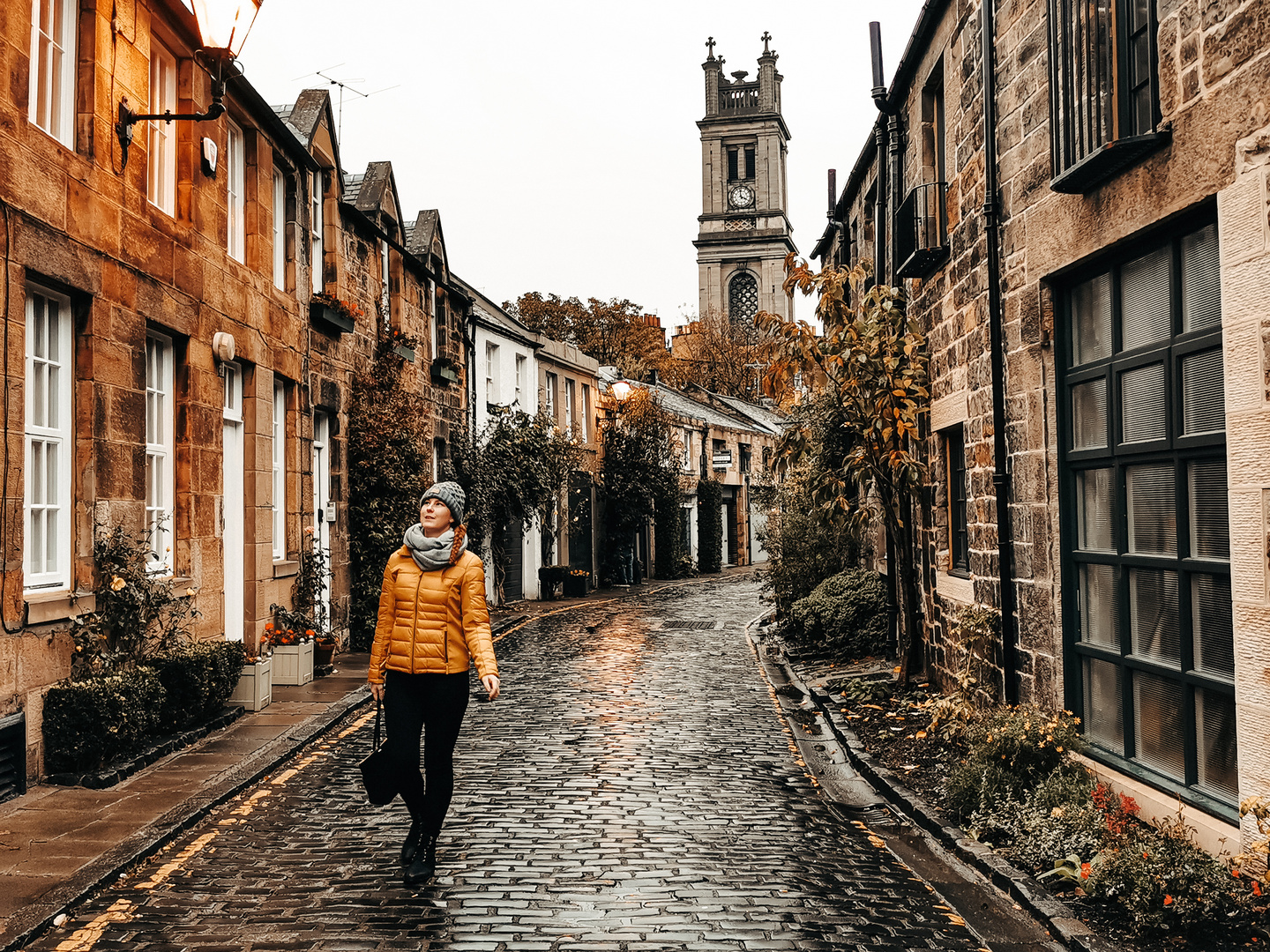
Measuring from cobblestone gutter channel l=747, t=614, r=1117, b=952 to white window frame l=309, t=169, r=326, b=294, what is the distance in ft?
28.0

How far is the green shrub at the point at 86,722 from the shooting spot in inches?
308

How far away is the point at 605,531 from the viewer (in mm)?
32938

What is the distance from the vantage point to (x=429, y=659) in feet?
19.4

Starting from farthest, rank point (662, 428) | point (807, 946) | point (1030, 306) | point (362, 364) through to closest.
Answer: point (662, 428) → point (362, 364) → point (1030, 306) → point (807, 946)

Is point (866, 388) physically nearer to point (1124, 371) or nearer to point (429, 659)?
point (1124, 371)

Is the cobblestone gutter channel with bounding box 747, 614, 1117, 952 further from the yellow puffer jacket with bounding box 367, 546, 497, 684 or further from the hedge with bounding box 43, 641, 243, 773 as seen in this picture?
the hedge with bounding box 43, 641, 243, 773

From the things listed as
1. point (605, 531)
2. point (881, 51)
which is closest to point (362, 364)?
point (881, 51)

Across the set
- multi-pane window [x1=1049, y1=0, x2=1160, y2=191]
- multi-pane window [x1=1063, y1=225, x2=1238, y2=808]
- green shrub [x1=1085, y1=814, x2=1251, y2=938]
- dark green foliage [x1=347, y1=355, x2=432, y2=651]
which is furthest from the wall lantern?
green shrub [x1=1085, y1=814, x2=1251, y2=938]

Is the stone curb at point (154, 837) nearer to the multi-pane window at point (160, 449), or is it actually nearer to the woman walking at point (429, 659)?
the woman walking at point (429, 659)

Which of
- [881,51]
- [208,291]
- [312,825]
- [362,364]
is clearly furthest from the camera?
[362,364]

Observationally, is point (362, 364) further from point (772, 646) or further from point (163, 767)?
point (163, 767)

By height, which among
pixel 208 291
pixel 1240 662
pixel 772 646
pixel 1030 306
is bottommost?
pixel 772 646

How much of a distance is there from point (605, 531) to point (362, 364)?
667 inches

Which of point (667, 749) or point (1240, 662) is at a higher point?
point (1240, 662)
